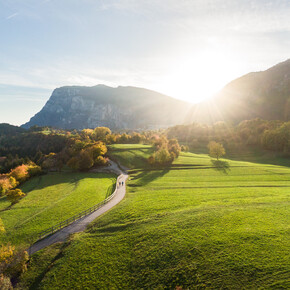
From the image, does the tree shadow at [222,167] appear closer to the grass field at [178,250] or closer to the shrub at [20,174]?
the grass field at [178,250]

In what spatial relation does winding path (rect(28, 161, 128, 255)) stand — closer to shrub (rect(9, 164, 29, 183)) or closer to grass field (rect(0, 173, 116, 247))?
grass field (rect(0, 173, 116, 247))

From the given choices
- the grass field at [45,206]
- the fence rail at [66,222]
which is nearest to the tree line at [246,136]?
the grass field at [45,206]

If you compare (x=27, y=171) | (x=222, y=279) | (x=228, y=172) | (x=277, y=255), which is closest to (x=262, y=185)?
(x=228, y=172)

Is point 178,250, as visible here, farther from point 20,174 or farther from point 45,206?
point 20,174

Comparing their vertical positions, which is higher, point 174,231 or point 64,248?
point 174,231

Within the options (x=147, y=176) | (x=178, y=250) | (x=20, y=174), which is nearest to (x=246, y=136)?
(x=147, y=176)

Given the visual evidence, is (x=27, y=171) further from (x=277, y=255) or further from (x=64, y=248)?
(x=277, y=255)

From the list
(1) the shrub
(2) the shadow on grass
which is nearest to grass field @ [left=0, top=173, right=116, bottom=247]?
(2) the shadow on grass
